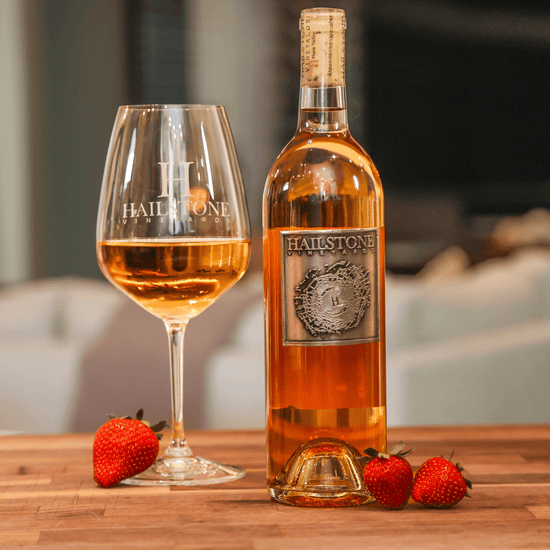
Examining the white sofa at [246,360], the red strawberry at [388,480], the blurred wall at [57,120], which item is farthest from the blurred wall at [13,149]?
the red strawberry at [388,480]

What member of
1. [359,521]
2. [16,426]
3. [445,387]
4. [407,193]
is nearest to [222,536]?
[359,521]

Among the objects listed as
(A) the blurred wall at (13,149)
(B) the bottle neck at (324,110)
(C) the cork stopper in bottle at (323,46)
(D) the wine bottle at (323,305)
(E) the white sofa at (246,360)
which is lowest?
(E) the white sofa at (246,360)

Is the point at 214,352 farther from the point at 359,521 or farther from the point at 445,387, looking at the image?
the point at 359,521

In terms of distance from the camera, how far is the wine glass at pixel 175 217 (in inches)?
25.7

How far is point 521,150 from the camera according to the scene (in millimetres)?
6426

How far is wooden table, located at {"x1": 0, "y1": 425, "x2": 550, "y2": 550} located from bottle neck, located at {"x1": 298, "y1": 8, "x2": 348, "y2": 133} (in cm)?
28

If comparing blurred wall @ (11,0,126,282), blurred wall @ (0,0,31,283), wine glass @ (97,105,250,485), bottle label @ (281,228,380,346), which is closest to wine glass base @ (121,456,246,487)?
wine glass @ (97,105,250,485)

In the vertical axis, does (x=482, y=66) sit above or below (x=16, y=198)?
above

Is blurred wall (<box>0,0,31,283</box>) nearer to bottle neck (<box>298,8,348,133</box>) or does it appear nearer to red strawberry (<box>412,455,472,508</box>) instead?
bottle neck (<box>298,8,348,133</box>)

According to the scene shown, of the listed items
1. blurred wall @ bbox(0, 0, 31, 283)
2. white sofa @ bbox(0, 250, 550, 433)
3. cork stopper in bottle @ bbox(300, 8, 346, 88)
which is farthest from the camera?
blurred wall @ bbox(0, 0, 31, 283)

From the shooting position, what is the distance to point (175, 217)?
2.13 feet

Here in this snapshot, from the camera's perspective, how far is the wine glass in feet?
2.14

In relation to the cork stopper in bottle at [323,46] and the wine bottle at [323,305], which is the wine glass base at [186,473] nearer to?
the wine bottle at [323,305]

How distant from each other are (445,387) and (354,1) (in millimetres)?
4958
